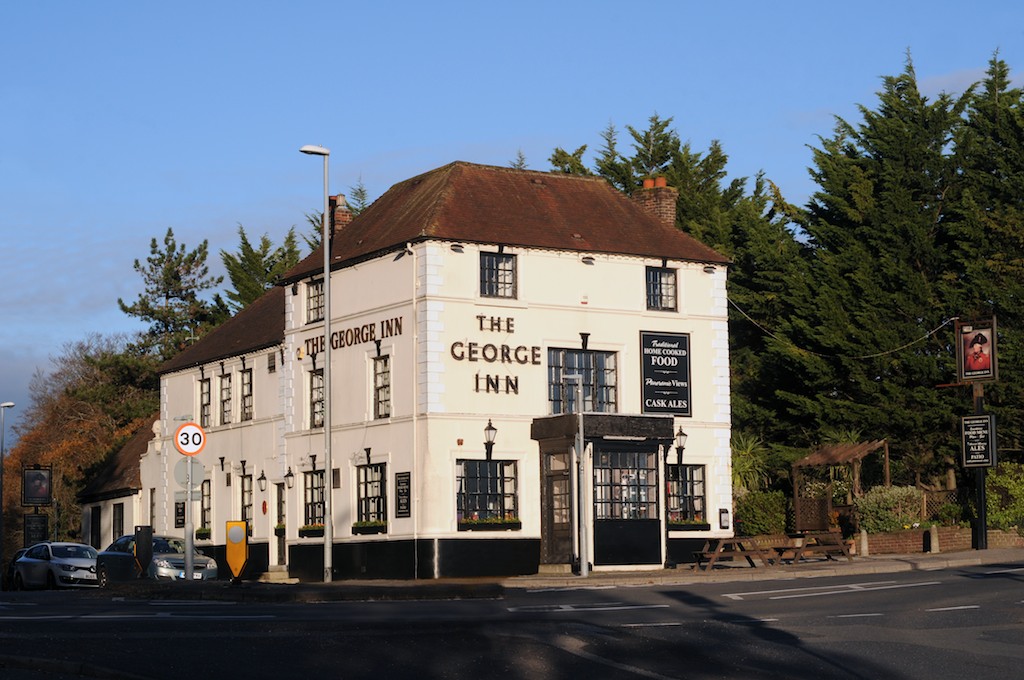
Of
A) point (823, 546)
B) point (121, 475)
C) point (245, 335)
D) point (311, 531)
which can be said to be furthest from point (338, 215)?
point (823, 546)

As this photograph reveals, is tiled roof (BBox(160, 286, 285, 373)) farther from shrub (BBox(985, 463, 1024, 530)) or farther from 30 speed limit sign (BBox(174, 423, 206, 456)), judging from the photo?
shrub (BBox(985, 463, 1024, 530))

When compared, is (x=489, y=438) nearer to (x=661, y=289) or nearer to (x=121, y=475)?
(x=661, y=289)

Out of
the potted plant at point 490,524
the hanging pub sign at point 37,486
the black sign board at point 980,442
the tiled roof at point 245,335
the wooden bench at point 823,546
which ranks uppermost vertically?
the tiled roof at point 245,335

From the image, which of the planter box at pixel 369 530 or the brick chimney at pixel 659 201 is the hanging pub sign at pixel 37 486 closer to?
the planter box at pixel 369 530

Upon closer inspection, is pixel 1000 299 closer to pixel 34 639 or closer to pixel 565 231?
pixel 565 231

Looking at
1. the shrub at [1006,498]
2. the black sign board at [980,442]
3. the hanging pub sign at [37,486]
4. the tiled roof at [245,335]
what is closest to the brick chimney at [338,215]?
the tiled roof at [245,335]

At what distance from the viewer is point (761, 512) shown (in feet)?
167

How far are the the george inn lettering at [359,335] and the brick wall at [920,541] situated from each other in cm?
1412

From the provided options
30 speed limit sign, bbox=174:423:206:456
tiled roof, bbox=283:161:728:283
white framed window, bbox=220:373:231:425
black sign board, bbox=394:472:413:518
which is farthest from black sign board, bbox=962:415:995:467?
white framed window, bbox=220:373:231:425

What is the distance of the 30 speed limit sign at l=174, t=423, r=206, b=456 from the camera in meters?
31.8

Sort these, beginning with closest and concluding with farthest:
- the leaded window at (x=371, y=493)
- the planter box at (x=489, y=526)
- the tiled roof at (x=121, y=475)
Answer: the planter box at (x=489, y=526) < the leaded window at (x=371, y=493) < the tiled roof at (x=121, y=475)

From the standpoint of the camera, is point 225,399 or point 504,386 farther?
point 225,399

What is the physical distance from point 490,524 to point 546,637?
21493 mm

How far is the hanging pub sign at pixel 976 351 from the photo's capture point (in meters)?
41.0
